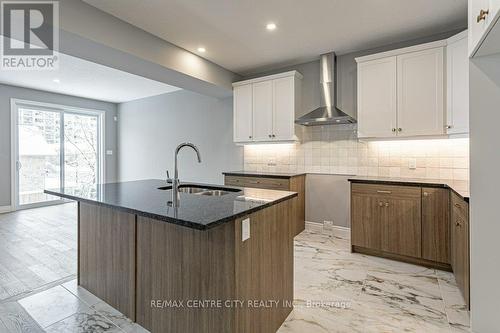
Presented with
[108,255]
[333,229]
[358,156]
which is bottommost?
[333,229]

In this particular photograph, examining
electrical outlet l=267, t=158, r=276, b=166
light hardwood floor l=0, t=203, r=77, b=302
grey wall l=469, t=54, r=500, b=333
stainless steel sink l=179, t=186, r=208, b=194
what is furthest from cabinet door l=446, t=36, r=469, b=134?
light hardwood floor l=0, t=203, r=77, b=302

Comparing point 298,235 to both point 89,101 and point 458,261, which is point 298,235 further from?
point 89,101

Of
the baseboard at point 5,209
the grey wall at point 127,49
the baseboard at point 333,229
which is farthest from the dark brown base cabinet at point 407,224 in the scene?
the baseboard at point 5,209

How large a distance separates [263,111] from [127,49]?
2.11 metres

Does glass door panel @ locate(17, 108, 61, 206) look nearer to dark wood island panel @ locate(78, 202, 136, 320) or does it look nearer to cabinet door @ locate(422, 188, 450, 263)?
dark wood island panel @ locate(78, 202, 136, 320)

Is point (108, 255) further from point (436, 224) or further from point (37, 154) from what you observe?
point (37, 154)

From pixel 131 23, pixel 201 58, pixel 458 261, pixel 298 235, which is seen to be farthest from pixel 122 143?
pixel 458 261

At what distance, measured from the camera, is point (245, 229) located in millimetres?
1507

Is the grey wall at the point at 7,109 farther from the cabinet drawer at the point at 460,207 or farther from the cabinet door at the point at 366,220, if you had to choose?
the cabinet drawer at the point at 460,207

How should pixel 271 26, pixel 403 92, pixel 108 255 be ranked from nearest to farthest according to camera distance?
pixel 108 255 → pixel 271 26 → pixel 403 92

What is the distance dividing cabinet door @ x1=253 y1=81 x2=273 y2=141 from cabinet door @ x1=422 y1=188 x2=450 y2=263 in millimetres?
2280

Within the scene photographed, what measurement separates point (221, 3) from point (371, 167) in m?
2.78

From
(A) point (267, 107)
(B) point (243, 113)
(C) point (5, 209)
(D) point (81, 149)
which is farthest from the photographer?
(D) point (81, 149)

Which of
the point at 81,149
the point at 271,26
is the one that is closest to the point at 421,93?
the point at 271,26
